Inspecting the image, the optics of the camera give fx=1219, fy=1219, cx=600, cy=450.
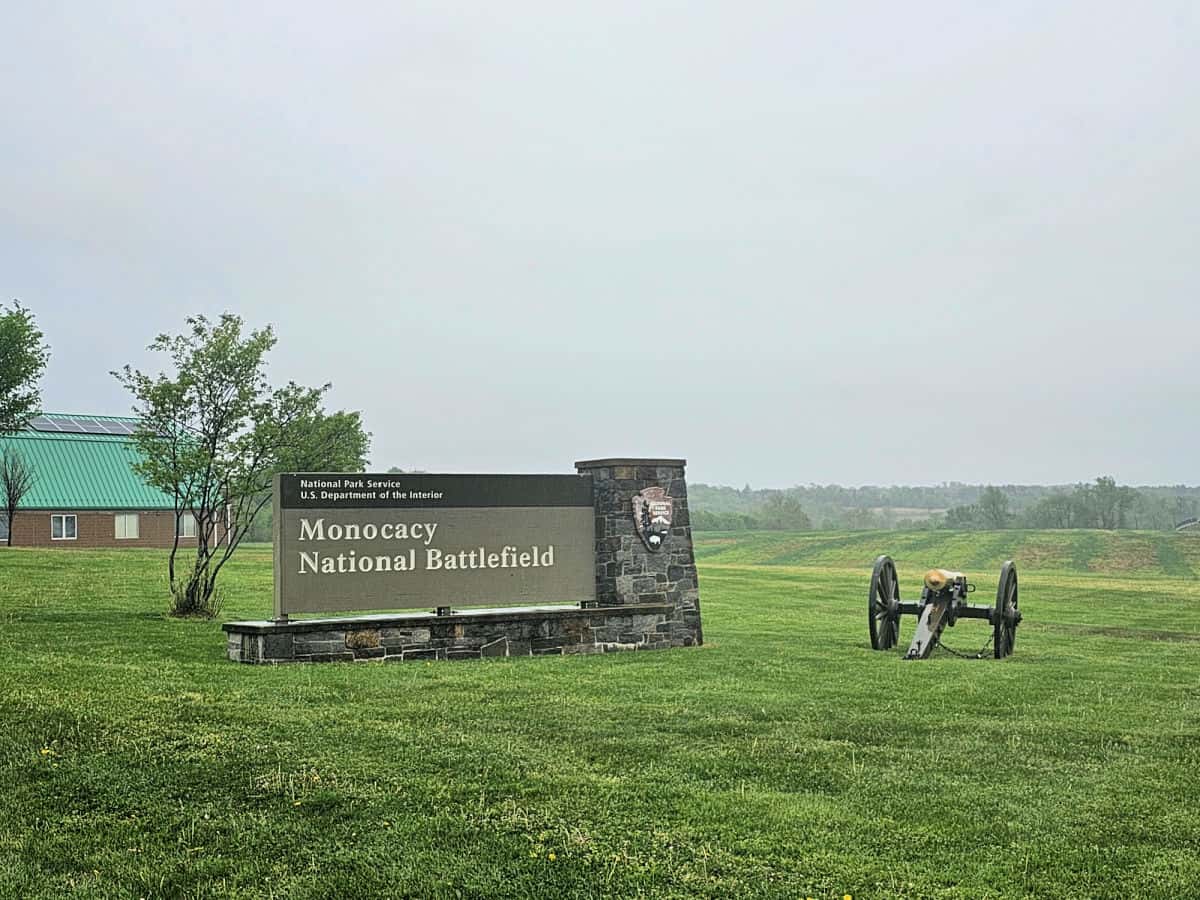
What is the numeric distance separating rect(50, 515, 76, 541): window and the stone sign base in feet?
129

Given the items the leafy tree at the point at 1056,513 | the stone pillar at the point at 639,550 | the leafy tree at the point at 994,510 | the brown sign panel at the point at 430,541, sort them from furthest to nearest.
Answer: the leafy tree at the point at 1056,513 → the leafy tree at the point at 994,510 → the stone pillar at the point at 639,550 → the brown sign panel at the point at 430,541

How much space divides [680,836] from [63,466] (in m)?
49.6

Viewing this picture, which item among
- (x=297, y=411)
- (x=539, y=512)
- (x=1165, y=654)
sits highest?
(x=297, y=411)

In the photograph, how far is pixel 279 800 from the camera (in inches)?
270

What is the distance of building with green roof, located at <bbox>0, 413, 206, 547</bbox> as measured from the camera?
159 ft

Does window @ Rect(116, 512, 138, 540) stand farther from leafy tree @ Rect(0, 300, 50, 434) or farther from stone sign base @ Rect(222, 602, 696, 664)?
stone sign base @ Rect(222, 602, 696, 664)

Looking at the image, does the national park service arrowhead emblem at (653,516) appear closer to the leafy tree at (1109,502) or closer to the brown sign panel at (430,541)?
the brown sign panel at (430,541)

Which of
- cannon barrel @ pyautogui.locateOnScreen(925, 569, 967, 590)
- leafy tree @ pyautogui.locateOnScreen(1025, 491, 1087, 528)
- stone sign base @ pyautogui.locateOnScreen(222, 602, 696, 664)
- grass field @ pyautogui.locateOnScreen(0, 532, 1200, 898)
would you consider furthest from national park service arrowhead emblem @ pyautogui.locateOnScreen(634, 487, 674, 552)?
leafy tree @ pyautogui.locateOnScreen(1025, 491, 1087, 528)

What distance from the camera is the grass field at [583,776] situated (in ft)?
19.3

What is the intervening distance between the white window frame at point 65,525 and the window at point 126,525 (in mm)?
1591

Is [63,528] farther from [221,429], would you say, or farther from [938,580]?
[938,580]

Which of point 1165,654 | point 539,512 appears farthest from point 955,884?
point 1165,654

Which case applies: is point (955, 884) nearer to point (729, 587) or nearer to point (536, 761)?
point (536, 761)

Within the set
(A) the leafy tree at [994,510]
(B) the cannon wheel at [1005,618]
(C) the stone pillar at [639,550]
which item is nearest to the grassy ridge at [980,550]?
(A) the leafy tree at [994,510]
